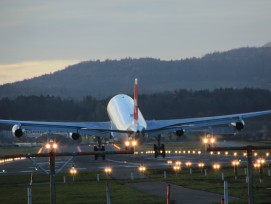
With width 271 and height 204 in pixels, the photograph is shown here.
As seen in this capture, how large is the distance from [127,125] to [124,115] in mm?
4285

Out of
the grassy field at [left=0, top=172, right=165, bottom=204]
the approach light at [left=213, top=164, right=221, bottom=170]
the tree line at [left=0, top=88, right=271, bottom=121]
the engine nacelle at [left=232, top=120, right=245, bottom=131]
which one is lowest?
the grassy field at [left=0, top=172, right=165, bottom=204]

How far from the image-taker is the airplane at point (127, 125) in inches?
3009

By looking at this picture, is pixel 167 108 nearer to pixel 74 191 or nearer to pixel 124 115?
pixel 124 115

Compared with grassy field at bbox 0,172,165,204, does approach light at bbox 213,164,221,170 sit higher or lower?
higher

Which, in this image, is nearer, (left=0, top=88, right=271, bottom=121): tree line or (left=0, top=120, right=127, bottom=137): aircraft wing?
(left=0, top=120, right=127, bottom=137): aircraft wing

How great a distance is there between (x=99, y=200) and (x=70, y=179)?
18423 mm

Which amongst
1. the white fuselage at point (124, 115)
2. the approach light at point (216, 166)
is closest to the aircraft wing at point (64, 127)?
the white fuselage at point (124, 115)

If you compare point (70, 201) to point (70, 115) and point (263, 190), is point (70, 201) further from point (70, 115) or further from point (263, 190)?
point (70, 115)

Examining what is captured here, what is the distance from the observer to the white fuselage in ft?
250

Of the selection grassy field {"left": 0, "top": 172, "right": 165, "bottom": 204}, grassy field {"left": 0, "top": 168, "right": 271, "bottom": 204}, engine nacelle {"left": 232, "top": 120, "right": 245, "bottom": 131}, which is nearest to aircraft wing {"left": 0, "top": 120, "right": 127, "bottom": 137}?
grassy field {"left": 0, "top": 168, "right": 271, "bottom": 204}

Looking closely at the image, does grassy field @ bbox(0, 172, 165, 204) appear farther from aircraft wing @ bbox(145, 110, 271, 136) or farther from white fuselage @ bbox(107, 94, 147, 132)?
aircraft wing @ bbox(145, 110, 271, 136)

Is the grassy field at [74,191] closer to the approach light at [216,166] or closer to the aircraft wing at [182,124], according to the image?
the approach light at [216,166]

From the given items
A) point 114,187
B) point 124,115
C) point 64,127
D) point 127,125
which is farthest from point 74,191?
point 64,127

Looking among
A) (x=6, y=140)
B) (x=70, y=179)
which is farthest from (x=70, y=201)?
(x=6, y=140)
